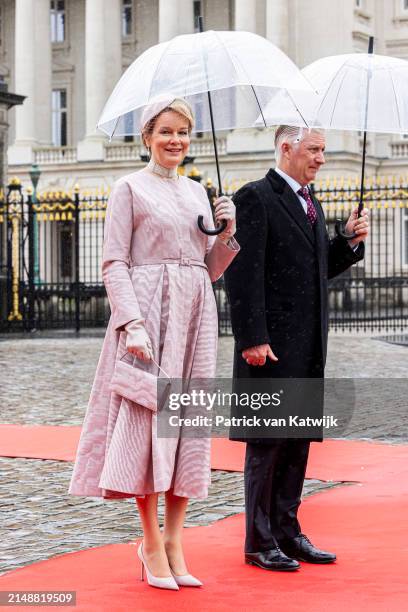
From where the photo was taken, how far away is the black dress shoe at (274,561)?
5.26 meters

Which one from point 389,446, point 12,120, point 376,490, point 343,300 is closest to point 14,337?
point 343,300

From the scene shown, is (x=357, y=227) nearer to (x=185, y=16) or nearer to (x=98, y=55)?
(x=185, y=16)

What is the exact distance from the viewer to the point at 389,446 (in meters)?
8.96

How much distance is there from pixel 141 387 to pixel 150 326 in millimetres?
239

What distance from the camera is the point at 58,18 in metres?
55.4

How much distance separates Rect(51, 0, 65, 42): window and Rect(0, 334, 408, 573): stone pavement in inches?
1424

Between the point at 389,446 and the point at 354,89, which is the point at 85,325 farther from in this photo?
the point at 354,89

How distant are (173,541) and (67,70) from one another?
51.5 metres

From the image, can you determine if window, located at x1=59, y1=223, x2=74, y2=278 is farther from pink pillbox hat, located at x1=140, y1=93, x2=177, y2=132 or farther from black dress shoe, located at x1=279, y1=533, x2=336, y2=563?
pink pillbox hat, located at x1=140, y1=93, x2=177, y2=132

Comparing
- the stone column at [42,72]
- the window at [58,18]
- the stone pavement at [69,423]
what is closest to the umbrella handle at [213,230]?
the stone pavement at [69,423]

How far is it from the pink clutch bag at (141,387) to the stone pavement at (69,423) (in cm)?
102

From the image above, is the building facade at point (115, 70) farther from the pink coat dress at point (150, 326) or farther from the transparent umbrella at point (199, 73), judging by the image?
the pink coat dress at point (150, 326)

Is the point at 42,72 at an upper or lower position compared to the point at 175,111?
upper

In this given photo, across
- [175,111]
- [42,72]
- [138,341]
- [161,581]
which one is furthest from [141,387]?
[42,72]
